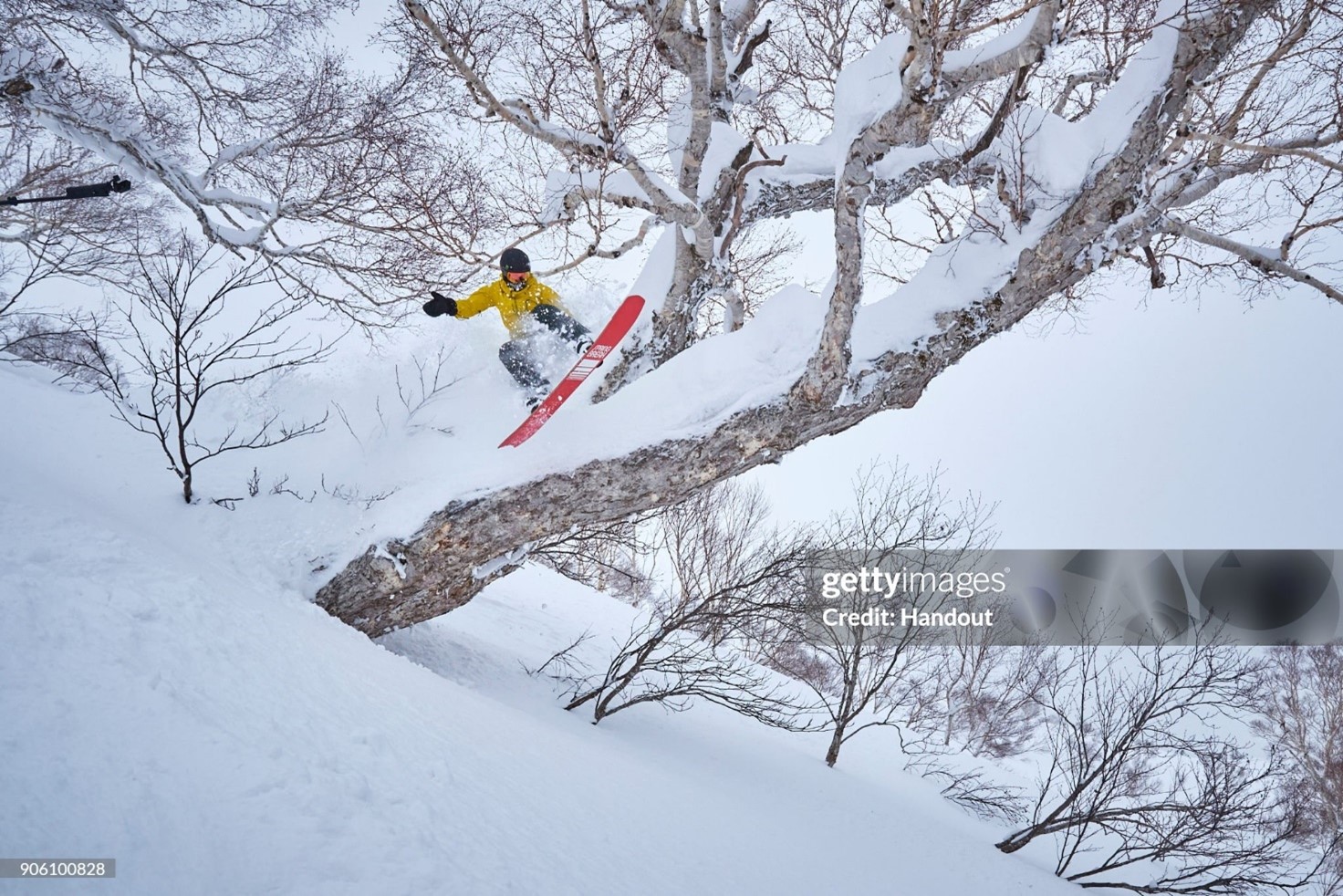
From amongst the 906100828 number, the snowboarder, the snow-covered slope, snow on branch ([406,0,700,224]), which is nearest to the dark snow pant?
the snowboarder

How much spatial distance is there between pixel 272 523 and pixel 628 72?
3933mm

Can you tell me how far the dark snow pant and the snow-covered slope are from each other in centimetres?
177

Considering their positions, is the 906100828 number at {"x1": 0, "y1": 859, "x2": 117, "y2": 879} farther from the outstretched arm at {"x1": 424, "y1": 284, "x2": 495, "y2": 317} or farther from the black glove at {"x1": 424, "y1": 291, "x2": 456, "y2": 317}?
the outstretched arm at {"x1": 424, "y1": 284, "x2": 495, "y2": 317}

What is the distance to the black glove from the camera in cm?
498

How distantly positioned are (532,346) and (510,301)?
0.41m

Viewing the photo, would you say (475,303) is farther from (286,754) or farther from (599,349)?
(286,754)

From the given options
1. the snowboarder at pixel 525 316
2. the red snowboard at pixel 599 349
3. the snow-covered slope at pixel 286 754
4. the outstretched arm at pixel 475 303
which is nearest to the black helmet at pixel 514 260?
the snowboarder at pixel 525 316

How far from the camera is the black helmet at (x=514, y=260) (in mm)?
5180

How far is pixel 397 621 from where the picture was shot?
456 cm

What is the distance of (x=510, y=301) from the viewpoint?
5.36 metres

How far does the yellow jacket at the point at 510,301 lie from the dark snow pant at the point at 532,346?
0.24 ft

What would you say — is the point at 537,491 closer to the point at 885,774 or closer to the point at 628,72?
the point at 628,72

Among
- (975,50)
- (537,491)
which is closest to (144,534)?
(537,491)

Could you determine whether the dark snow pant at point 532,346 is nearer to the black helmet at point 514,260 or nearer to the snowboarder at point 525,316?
the snowboarder at point 525,316
